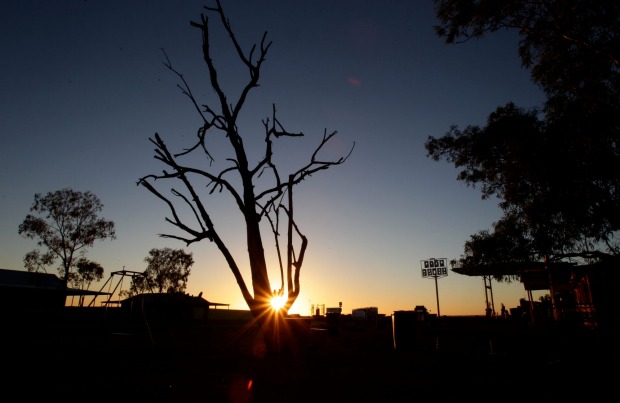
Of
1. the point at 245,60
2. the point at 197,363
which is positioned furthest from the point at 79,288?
the point at 245,60

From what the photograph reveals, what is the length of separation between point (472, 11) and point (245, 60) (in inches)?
478

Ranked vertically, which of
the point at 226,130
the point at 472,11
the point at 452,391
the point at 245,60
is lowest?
the point at 452,391

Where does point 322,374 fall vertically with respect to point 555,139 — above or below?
below

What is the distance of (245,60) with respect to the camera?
6270 millimetres

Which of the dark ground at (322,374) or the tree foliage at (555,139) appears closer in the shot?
the dark ground at (322,374)

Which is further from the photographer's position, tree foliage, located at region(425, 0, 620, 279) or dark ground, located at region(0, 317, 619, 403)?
tree foliage, located at region(425, 0, 620, 279)

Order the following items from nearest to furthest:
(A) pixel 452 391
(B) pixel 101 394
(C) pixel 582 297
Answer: (B) pixel 101 394, (A) pixel 452 391, (C) pixel 582 297

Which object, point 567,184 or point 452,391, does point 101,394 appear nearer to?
point 452,391

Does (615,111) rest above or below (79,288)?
above

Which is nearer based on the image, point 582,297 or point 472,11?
point 472,11

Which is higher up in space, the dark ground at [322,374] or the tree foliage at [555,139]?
the tree foliage at [555,139]

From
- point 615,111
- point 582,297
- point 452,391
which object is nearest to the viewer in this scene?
point 452,391

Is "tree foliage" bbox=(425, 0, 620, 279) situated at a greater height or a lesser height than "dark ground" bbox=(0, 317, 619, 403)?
greater

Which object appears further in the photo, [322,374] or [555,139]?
[555,139]
